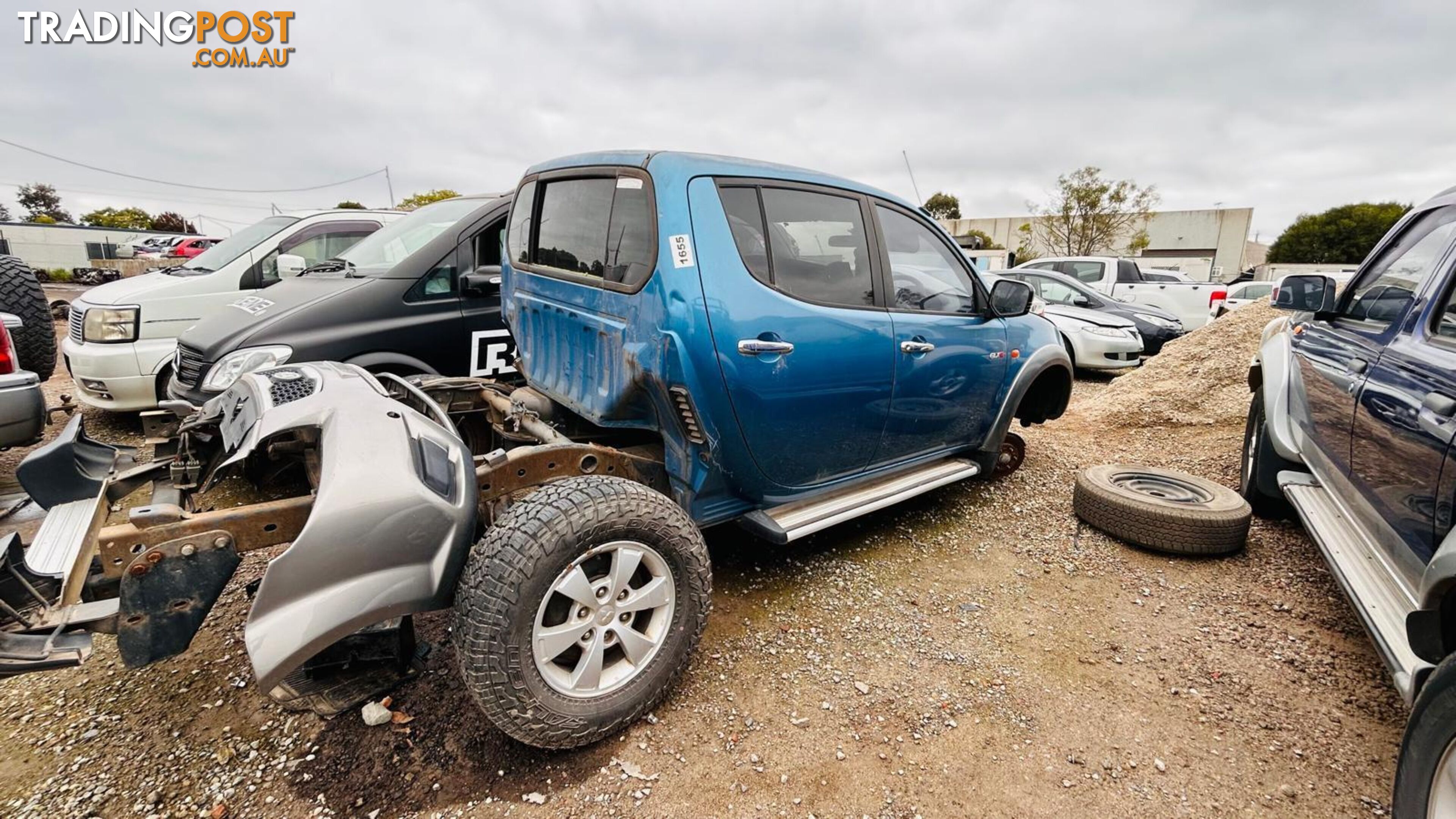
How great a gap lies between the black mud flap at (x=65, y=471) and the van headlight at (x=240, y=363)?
3.98ft

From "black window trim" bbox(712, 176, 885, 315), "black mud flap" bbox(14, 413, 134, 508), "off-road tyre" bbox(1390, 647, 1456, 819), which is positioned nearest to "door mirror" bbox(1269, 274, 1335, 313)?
"black window trim" bbox(712, 176, 885, 315)

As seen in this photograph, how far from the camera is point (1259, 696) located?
2.43 meters

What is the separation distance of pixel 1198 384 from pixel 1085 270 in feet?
24.5

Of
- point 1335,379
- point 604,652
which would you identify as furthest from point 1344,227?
point 604,652

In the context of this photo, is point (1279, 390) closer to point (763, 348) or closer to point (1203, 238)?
point (763, 348)

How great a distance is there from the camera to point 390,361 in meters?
3.97

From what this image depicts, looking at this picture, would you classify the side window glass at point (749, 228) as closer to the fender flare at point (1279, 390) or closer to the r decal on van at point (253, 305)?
the fender flare at point (1279, 390)

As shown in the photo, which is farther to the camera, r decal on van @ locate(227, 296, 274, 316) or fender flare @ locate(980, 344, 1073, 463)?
r decal on van @ locate(227, 296, 274, 316)

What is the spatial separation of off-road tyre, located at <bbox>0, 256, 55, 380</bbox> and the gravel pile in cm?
868

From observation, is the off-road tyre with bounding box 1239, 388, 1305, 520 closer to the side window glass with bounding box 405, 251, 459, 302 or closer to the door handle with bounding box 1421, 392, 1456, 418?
the door handle with bounding box 1421, 392, 1456, 418

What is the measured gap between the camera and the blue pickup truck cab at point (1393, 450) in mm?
1598

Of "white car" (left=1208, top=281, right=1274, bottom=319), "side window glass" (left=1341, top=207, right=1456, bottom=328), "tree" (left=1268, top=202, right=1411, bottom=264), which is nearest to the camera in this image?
"side window glass" (left=1341, top=207, right=1456, bottom=328)

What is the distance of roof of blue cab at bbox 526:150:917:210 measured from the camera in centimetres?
262

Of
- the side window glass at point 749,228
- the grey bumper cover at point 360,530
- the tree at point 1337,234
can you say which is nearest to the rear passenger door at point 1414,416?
the side window glass at point 749,228
